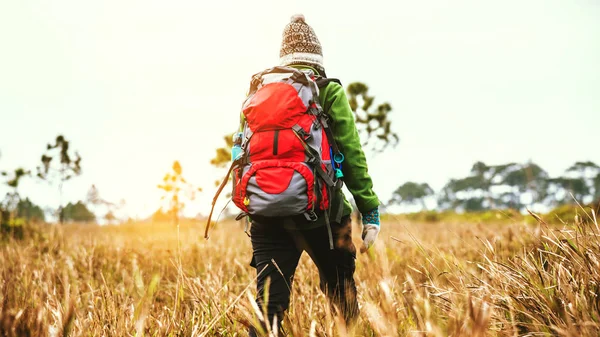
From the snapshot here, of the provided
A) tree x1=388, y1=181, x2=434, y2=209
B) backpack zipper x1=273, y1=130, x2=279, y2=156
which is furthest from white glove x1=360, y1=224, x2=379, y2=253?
tree x1=388, y1=181, x2=434, y2=209

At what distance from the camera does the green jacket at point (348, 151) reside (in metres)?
2.25

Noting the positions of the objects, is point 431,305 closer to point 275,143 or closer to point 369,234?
point 369,234

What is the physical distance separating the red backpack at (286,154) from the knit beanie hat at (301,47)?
0.31 meters

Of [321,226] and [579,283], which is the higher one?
[321,226]

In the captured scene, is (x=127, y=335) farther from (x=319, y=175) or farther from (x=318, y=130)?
(x=318, y=130)

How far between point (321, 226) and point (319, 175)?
32 centimetres

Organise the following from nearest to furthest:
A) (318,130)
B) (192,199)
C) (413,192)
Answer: (318,130)
(192,199)
(413,192)

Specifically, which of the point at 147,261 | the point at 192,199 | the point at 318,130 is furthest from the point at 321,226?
the point at 192,199

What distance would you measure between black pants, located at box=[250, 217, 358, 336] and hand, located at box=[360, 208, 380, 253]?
0.10 metres

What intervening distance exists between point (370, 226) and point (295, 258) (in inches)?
19.5

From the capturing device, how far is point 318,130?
2.15 metres

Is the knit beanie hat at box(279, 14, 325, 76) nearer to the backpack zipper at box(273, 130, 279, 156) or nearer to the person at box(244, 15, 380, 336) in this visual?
the person at box(244, 15, 380, 336)

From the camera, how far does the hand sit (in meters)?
2.29

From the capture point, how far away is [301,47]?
253 cm
